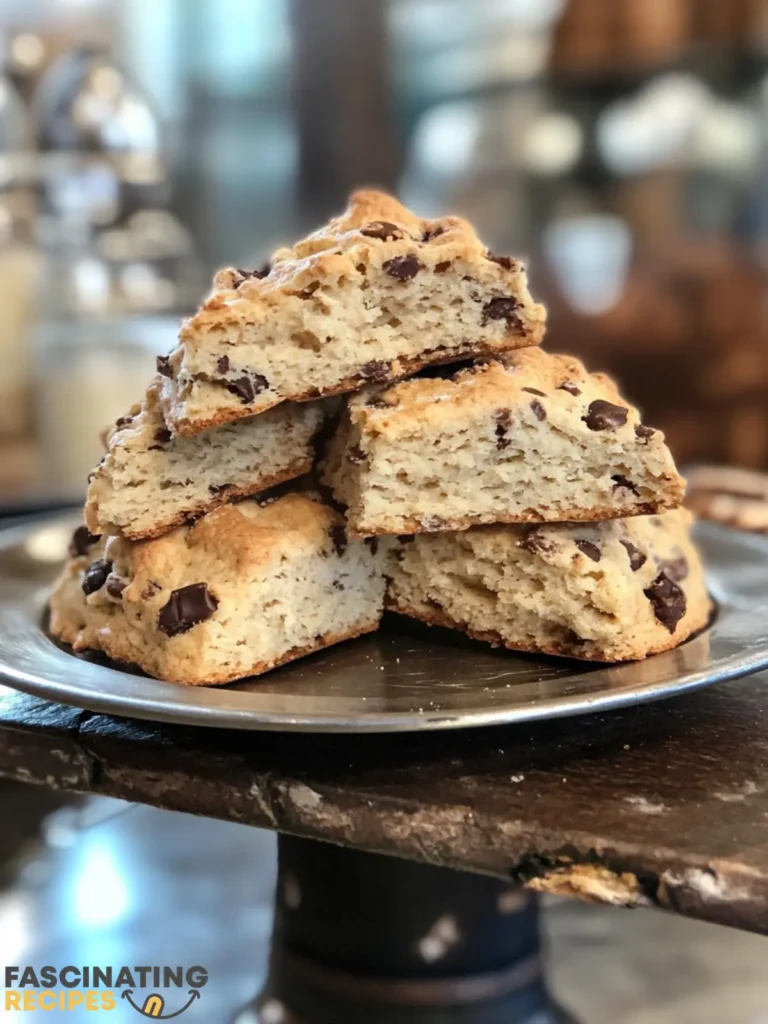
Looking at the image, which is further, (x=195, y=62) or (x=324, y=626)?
(x=195, y=62)

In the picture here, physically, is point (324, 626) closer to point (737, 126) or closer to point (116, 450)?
point (116, 450)

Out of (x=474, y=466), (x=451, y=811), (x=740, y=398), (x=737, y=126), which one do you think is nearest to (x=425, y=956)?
(x=451, y=811)

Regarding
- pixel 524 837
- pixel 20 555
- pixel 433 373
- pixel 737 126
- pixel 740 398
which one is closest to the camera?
pixel 524 837

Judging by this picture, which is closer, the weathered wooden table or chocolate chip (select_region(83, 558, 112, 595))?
the weathered wooden table

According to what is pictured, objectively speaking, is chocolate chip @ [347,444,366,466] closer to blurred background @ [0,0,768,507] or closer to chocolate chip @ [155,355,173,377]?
chocolate chip @ [155,355,173,377]

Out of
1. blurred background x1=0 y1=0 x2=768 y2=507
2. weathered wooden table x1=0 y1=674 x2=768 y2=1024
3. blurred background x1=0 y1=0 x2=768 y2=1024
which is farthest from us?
blurred background x1=0 y1=0 x2=768 y2=507

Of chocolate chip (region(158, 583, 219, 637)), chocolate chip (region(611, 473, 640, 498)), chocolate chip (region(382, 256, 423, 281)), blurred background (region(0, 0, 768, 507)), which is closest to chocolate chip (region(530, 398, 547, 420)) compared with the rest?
chocolate chip (region(611, 473, 640, 498))
